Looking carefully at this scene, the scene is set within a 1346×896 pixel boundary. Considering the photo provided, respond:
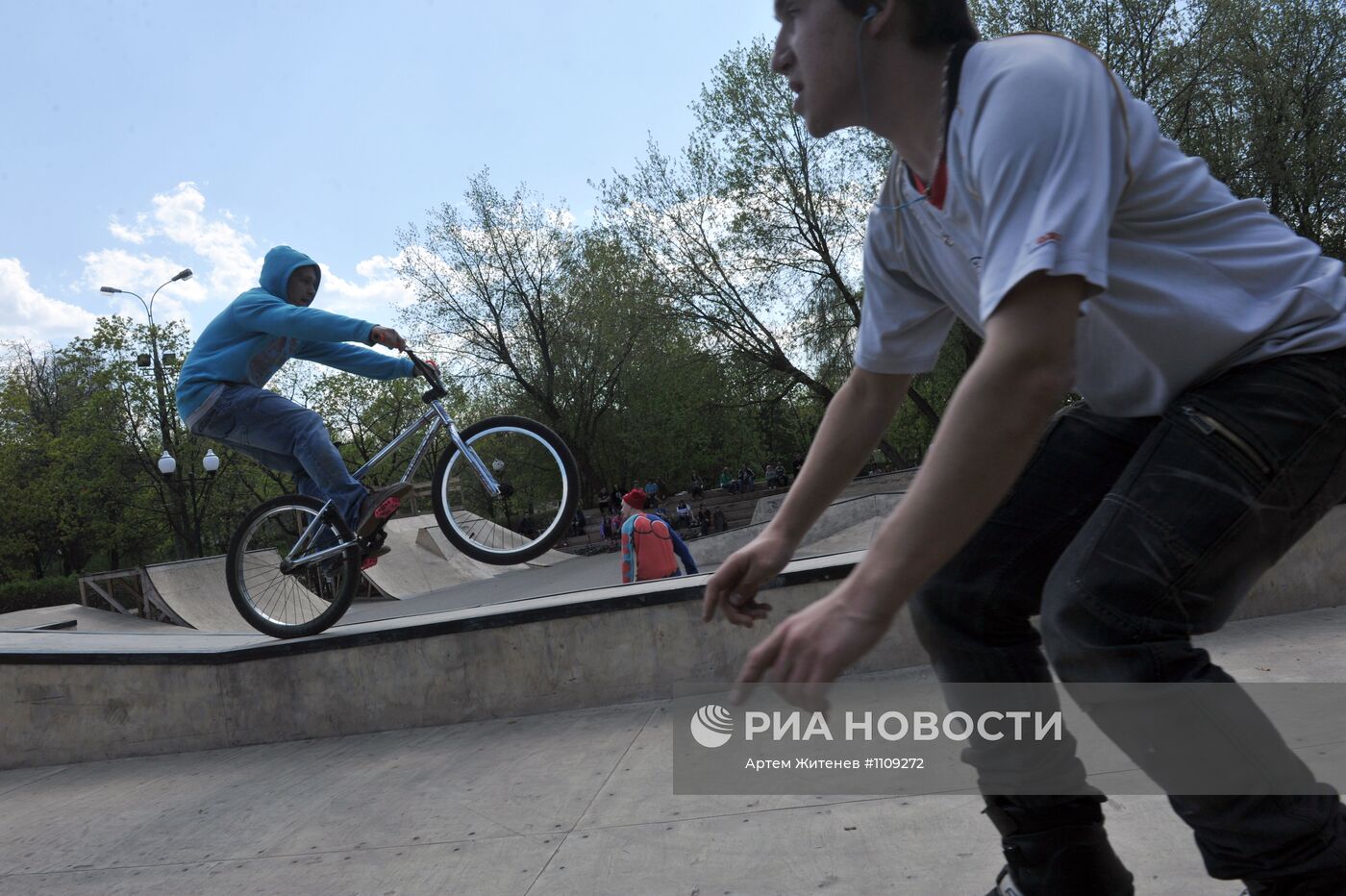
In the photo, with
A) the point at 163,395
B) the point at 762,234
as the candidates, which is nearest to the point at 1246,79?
the point at 762,234

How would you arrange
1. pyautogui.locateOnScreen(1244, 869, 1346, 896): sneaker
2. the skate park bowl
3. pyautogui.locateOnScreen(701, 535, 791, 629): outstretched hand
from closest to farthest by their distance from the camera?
pyautogui.locateOnScreen(1244, 869, 1346, 896): sneaker → pyautogui.locateOnScreen(701, 535, 791, 629): outstretched hand → the skate park bowl

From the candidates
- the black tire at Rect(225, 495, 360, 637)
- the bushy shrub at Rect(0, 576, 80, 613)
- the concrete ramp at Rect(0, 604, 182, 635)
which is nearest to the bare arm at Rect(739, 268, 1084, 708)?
the black tire at Rect(225, 495, 360, 637)

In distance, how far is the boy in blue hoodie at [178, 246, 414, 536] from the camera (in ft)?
16.3

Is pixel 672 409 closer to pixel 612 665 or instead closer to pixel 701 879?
pixel 612 665

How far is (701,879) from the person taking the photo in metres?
2.39

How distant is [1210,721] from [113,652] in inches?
219

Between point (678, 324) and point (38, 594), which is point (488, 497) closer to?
point (678, 324)

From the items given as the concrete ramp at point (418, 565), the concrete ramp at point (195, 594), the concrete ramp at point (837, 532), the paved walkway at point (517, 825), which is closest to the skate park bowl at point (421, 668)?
the paved walkway at point (517, 825)

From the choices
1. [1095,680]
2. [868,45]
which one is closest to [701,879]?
[1095,680]

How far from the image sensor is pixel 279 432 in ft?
17.0

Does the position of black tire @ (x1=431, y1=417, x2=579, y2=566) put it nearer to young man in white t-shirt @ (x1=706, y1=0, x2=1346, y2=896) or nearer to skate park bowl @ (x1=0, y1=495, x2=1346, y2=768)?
skate park bowl @ (x1=0, y1=495, x2=1346, y2=768)

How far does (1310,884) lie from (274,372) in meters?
5.06

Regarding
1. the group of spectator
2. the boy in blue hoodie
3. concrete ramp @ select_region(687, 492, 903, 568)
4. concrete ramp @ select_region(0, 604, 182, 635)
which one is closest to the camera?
the boy in blue hoodie

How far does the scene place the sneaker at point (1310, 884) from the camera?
43.9 inches
